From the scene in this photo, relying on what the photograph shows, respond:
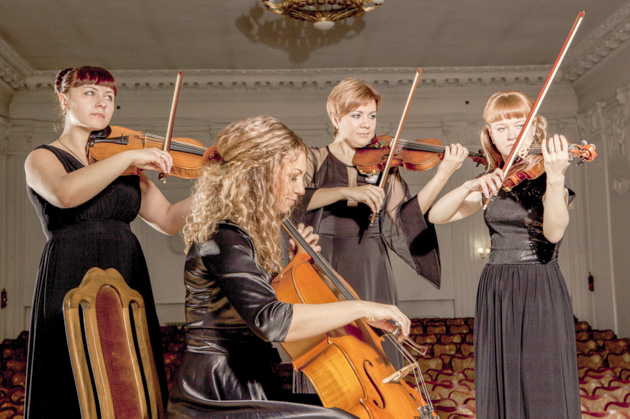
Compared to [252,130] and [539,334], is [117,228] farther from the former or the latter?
[539,334]

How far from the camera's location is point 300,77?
9.23 meters

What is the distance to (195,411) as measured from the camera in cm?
139

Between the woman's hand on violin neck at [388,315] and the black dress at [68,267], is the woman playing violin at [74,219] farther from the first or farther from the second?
the woman's hand on violin neck at [388,315]

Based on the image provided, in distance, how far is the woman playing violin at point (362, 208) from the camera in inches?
96.6

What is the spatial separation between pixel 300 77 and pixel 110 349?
803 cm

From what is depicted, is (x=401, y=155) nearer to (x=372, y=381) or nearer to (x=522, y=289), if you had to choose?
(x=522, y=289)

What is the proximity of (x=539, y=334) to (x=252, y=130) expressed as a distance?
4.10 feet

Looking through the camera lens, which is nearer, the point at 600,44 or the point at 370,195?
the point at 370,195

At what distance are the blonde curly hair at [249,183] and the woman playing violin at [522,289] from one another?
87 cm

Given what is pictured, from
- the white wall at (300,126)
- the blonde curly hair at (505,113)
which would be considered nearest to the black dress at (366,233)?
the blonde curly hair at (505,113)

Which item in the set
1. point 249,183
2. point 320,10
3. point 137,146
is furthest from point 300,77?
point 249,183

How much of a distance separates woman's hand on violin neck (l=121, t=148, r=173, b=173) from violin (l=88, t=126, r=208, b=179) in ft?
0.34

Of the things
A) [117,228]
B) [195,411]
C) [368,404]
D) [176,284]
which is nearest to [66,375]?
[117,228]

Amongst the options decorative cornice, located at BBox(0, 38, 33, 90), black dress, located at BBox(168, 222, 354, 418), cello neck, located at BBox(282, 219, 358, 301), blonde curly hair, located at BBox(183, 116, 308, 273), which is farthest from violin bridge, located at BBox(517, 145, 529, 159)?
decorative cornice, located at BBox(0, 38, 33, 90)
